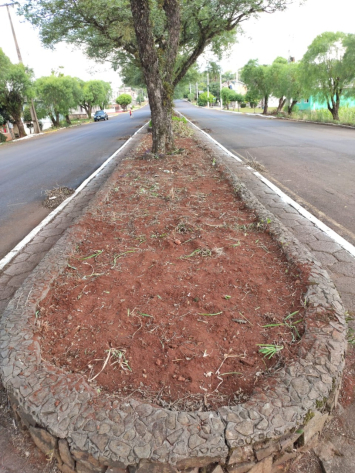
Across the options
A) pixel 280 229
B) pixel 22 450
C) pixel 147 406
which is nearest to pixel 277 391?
pixel 147 406

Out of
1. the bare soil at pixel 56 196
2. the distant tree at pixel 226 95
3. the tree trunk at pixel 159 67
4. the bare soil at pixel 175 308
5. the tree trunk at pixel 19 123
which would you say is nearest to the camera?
the bare soil at pixel 175 308

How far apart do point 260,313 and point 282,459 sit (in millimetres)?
1067

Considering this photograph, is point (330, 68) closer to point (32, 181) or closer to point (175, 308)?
point (32, 181)

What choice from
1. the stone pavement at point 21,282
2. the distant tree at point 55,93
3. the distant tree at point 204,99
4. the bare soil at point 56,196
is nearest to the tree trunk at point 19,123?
the distant tree at point 55,93

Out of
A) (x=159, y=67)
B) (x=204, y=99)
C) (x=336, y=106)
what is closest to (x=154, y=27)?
(x=159, y=67)

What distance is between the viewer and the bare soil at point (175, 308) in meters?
2.04

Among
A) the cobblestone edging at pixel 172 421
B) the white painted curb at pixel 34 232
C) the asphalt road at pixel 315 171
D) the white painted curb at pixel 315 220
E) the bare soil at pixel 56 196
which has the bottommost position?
the asphalt road at pixel 315 171

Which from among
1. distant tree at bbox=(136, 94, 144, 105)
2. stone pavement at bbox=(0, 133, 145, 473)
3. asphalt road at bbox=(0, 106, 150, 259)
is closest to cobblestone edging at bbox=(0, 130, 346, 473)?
stone pavement at bbox=(0, 133, 145, 473)

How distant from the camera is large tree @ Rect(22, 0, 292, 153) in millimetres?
8617

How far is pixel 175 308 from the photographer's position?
2654 millimetres

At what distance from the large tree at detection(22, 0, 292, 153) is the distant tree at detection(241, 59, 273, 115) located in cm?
1629

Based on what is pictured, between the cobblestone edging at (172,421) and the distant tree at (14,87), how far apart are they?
2557 centimetres

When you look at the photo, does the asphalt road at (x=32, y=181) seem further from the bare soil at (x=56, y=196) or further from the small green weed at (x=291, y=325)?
the small green weed at (x=291, y=325)

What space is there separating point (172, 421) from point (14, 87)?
28143 mm
